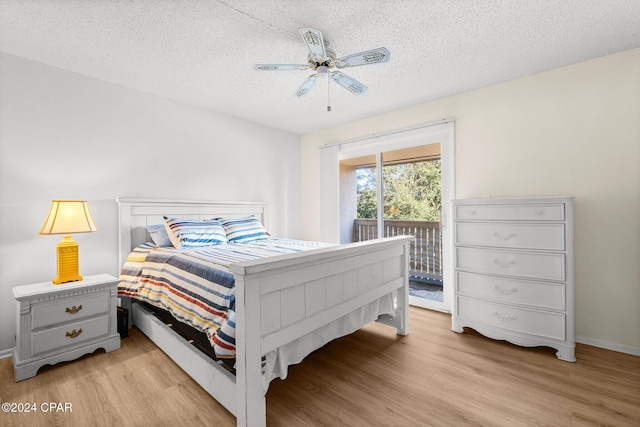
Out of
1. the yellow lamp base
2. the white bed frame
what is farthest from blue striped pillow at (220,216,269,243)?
the yellow lamp base

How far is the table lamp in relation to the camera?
2100 mm

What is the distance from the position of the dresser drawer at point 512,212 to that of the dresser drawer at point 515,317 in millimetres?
718

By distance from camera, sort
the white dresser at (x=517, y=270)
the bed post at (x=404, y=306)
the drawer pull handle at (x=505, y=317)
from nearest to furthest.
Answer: the white dresser at (x=517, y=270) → the drawer pull handle at (x=505, y=317) → the bed post at (x=404, y=306)

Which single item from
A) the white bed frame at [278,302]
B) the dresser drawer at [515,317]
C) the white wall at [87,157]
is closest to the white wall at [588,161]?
the dresser drawer at [515,317]

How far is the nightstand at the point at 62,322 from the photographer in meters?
1.93

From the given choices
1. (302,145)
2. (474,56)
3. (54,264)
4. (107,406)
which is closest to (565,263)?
(474,56)

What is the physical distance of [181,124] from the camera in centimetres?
323

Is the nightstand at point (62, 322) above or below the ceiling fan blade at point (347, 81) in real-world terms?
below

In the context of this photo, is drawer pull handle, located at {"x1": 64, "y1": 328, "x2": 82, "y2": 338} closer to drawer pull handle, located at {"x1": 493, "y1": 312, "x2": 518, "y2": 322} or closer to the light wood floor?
the light wood floor

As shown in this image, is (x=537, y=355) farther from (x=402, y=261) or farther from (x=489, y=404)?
(x=402, y=261)

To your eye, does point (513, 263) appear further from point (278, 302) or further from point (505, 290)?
point (278, 302)

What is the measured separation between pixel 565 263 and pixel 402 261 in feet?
3.84

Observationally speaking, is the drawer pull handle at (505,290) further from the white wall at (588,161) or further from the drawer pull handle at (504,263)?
the white wall at (588,161)

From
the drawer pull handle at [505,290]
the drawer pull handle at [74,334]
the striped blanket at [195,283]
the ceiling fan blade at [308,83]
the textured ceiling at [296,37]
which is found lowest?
the drawer pull handle at [74,334]
